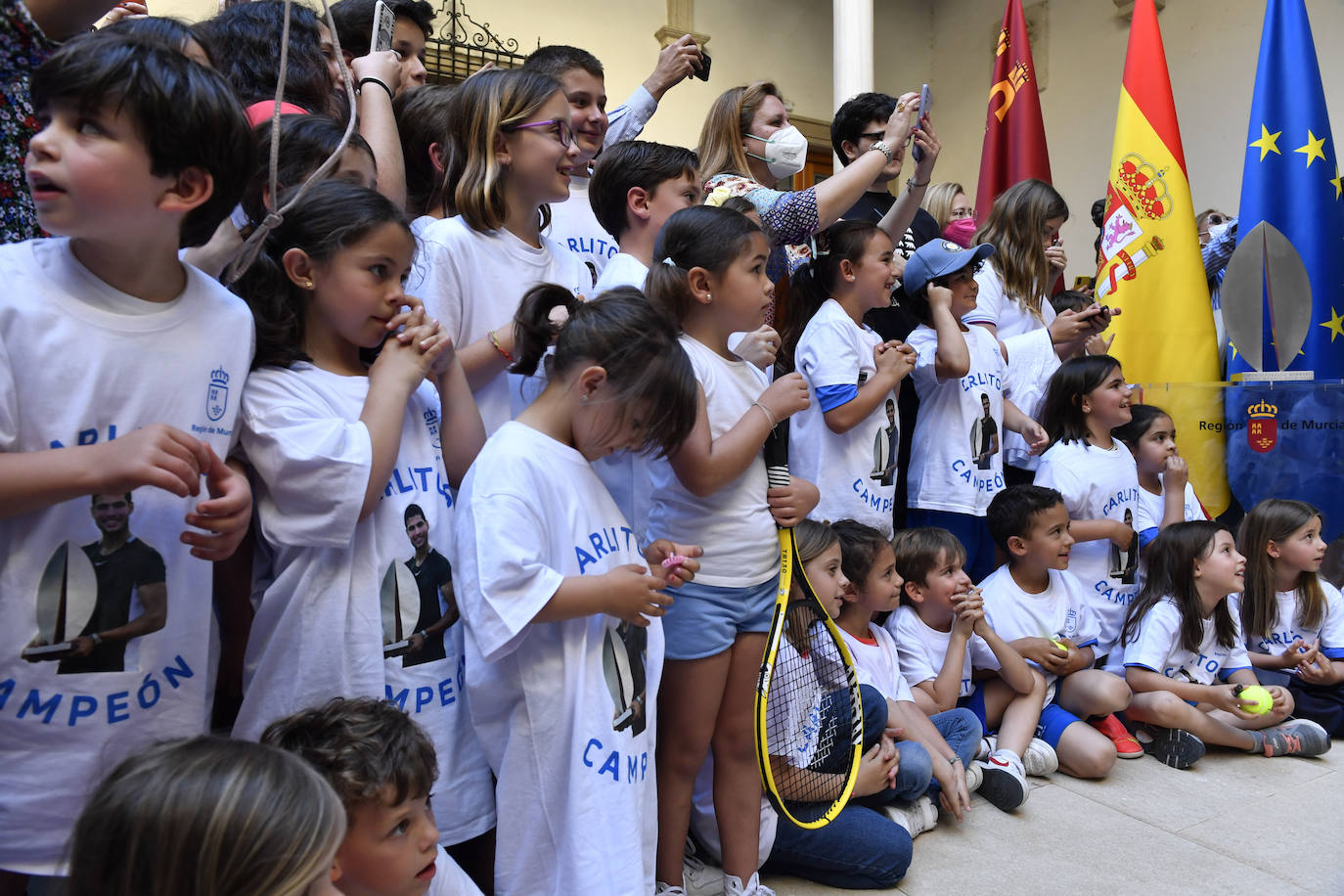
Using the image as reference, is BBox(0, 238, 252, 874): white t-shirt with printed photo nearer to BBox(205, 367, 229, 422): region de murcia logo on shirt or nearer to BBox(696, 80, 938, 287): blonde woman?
BBox(205, 367, 229, 422): region de murcia logo on shirt

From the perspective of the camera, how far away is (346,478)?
169cm

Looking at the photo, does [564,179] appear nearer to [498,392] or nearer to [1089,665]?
[498,392]

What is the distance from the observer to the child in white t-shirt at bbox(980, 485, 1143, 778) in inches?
137

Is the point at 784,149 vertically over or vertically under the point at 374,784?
over

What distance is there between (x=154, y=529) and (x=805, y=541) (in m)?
1.75

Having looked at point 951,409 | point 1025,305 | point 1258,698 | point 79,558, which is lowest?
point 1258,698

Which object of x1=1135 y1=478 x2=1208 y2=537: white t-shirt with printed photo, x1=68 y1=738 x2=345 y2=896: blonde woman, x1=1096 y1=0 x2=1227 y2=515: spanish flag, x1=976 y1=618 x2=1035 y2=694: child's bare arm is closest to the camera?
x1=68 y1=738 x2=345 y2=896: blonde woman

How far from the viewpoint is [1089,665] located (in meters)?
3.73

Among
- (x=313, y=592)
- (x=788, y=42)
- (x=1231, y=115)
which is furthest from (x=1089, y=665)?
(x=788, y=42)

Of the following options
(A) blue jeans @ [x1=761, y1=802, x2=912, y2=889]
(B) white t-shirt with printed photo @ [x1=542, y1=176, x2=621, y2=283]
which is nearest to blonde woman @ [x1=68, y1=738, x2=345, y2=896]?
(A) blue jeans @ [x1=761, y1=802, x2=912, y2=889]

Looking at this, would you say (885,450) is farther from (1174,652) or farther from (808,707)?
(1174,652)

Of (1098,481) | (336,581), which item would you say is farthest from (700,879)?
(1098,481)

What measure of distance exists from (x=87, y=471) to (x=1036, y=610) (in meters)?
3.10

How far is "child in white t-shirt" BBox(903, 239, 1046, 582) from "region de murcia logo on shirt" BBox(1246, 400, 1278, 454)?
68.7 inches
